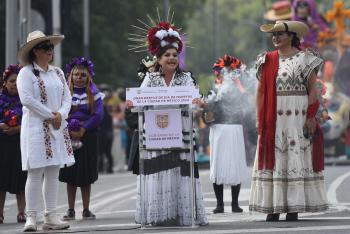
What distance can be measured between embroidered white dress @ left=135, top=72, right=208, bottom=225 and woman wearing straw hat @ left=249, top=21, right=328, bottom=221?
0.83 metres

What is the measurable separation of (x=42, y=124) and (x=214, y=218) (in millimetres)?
2524

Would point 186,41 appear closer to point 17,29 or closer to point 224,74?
point 224,74

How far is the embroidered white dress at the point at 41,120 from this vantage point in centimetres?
1402

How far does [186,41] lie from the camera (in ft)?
48.6

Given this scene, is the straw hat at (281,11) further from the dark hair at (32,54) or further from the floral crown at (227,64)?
the dark hair at (32,54)

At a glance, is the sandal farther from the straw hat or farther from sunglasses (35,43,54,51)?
the straw hat

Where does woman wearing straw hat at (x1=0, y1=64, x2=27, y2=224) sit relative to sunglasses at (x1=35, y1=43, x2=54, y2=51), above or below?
below

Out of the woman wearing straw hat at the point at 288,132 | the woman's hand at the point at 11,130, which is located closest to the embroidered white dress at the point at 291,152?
the woman wearing straw hat at the point at 288,132

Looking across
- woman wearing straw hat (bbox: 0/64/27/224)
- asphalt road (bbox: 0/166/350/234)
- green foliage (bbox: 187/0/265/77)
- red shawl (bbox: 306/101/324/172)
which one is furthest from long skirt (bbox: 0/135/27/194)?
green foliage (bbox: 187/0/265/77)

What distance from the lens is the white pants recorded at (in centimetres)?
1416

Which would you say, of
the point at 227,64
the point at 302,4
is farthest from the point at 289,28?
the point at 302,4

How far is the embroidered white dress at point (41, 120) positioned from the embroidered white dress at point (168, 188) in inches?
34.0

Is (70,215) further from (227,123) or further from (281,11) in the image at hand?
(281,11)

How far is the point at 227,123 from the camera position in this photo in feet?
56.3
